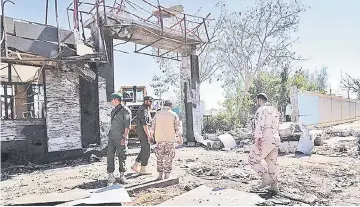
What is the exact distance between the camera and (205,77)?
29.6 meters

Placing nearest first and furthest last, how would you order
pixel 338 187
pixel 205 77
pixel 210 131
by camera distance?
pixel 338 187 → pixel 210 131 → pixel 205 77

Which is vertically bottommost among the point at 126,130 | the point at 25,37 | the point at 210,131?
the point at 210,131

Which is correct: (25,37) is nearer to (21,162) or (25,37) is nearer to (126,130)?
(21,162)

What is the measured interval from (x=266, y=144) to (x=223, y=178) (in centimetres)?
170

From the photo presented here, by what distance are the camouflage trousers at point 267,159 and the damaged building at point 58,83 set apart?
5.98 metres

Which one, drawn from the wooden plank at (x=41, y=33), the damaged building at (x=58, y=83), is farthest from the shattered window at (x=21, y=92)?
the wooden plank at (x=41, y=33)

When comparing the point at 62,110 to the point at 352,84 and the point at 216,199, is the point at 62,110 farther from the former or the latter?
the point at 352,84

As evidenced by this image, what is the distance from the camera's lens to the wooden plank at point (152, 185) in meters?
6.08

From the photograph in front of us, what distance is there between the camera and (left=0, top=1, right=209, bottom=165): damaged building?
374 inches

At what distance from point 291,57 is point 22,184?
22865 millimetres

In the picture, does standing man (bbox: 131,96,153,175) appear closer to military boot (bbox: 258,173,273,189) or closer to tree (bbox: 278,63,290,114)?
military boot (bbox: 258,173,273,189)

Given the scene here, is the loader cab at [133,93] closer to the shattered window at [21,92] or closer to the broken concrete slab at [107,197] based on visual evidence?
the shattered window at [21,92]

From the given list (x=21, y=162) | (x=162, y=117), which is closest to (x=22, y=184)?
(x=21, y=162)

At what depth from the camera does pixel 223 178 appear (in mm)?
7238
